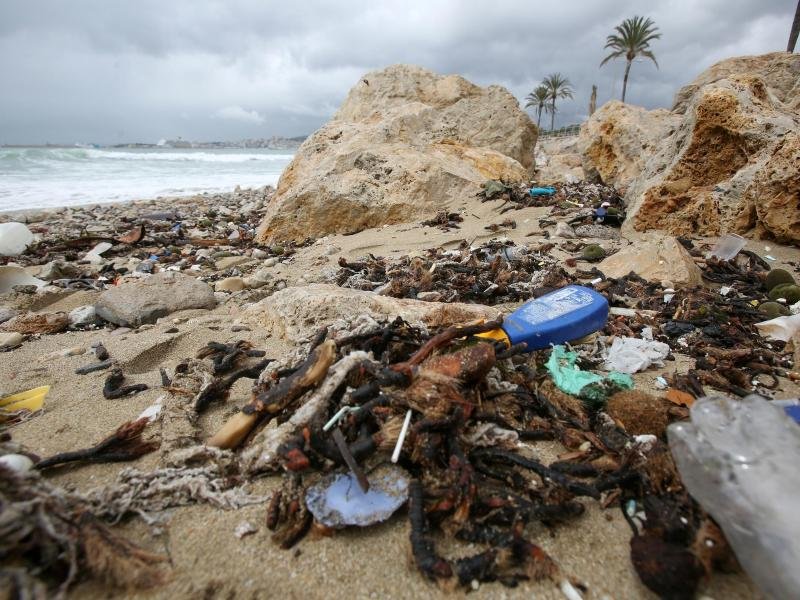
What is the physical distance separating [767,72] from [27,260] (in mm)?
17426

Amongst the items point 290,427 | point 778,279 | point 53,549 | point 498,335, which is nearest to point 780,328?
point 778,279

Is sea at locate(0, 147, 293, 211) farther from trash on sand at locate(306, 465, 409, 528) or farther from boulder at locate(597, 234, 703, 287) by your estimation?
boulder at locate(597, 234, 703, 287)

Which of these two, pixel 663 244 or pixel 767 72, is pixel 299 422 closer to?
pixel 663 244

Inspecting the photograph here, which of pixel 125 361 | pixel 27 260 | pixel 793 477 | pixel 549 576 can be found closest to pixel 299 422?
pixel 549 576

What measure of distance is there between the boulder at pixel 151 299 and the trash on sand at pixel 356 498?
2851 millimetres

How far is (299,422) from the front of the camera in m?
1.52

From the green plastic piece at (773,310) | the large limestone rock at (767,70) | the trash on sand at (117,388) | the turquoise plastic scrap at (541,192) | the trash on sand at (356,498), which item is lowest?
the trash on sand at (117,388)

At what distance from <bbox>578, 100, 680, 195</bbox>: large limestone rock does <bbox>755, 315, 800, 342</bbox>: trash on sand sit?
623 centimetres

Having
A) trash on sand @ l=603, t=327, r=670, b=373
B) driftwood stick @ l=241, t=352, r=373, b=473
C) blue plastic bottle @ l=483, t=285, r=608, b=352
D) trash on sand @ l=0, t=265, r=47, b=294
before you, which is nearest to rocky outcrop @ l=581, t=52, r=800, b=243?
trash on sand @ l=603, t=327, r=670, b=373

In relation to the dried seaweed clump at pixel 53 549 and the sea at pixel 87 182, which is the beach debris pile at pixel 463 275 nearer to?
the dried seaweed clump at pixel 53 549

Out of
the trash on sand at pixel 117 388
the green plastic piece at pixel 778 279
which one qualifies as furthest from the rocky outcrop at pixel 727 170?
the trash on sand at pixel 117 388

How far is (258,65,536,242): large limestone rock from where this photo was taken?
6.97 meters

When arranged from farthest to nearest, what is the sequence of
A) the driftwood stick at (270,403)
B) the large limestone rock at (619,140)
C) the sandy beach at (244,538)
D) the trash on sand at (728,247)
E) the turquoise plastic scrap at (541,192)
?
the large limestone rock at (619,140) < the turquoise plastic scrap at (541,192) < the trash on sand at (728,247) < the driftwood stick at (270,403) < the sandy beach at (244,538)

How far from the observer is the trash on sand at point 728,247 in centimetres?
432
